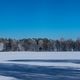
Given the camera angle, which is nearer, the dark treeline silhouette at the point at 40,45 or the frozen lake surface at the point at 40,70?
the frozen lake surface at the point at 40,70

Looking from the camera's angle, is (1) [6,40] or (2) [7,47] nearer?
(2) [7,47]

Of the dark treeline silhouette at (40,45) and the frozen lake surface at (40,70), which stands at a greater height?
the dark treeline silhouette at (40,45)

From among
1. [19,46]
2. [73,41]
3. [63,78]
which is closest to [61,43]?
[73,41]

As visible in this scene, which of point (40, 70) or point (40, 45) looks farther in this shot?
point (40, 45)

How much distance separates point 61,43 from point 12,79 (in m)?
73.9

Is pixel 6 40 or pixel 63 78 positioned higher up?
pixel 6 40

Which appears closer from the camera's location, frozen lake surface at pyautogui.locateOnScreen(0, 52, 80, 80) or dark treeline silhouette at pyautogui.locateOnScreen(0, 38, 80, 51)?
frozen lake surface at pyautogui.locateOnScreen(0, 52, 80, 80)

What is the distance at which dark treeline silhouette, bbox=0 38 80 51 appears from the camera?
79.1 metres

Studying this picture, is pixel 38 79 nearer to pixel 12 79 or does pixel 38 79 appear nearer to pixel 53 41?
pixel 12 79

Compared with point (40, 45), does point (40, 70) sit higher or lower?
lower

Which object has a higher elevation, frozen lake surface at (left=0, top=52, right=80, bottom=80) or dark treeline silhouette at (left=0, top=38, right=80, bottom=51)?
dark treeline silhouette at (left=0, top=38, right=80, bottom=51)

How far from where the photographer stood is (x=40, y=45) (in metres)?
85.2

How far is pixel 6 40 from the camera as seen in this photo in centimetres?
8638

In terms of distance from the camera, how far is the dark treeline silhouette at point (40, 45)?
79.1m
